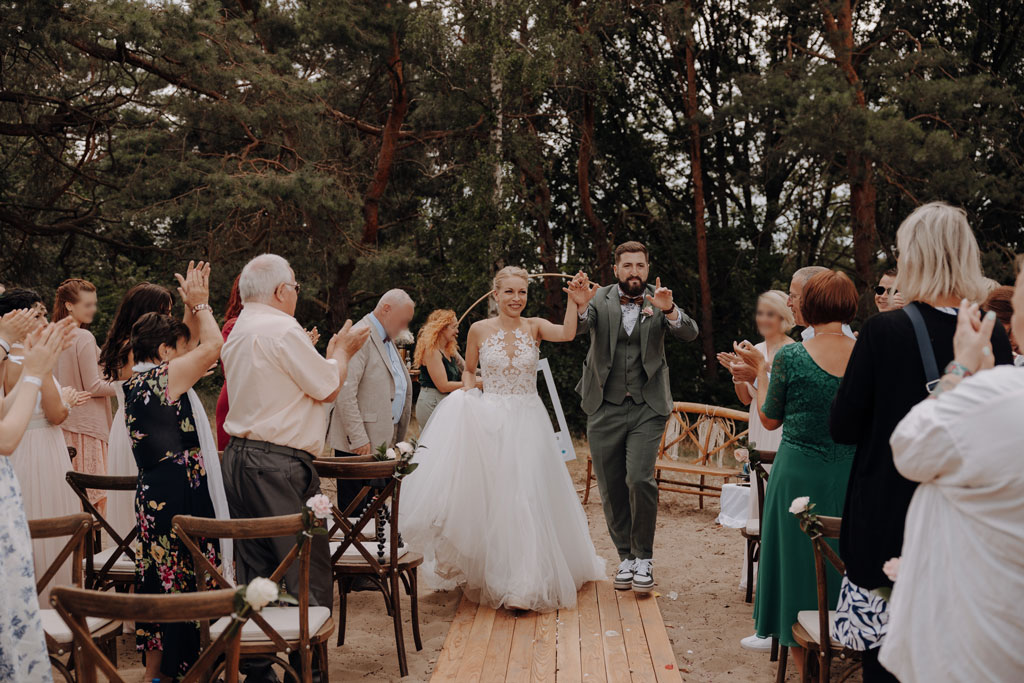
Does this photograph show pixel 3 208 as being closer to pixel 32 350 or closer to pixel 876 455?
pixel 32 350

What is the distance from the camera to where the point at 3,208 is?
9.16 m

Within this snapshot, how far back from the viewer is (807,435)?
368 cm

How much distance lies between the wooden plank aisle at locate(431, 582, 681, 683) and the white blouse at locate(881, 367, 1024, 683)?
2.10 metres

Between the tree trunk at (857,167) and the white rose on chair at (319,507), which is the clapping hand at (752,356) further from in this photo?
the tree trunk at (857,167)

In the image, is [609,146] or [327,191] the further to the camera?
[609,146]

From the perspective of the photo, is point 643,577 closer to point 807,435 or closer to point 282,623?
point 807,435

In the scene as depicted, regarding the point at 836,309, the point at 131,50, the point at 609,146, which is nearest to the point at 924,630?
the point at 836,309

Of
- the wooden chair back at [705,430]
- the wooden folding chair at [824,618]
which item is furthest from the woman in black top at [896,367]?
the wooden chair back at [705,430]

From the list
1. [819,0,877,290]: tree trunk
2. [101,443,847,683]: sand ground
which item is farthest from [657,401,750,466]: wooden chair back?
[819,0,877,290]: tree trunk

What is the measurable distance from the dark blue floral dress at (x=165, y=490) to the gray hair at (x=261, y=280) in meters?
0.48

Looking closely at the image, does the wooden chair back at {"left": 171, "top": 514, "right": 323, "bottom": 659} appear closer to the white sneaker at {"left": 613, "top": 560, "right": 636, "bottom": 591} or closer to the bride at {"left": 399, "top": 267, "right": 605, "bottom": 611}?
the bride at {"left": 399, "top": 267, "right": 605, "bottom": 611}

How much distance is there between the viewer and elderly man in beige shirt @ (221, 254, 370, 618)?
3.60 metres

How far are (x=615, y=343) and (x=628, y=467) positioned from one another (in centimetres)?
75

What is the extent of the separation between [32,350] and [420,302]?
10.0 m
